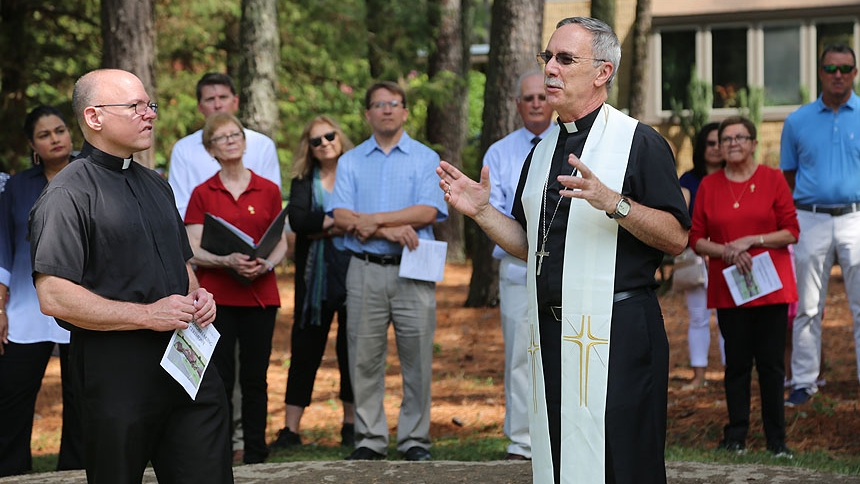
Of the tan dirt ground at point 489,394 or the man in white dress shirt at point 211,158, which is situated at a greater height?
the man in white dress shirt at point 211,158

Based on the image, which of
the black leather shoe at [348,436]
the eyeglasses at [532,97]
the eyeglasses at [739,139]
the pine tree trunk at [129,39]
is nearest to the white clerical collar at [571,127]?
the eyeglasses at [532,97]

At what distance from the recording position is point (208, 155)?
26.7 ft

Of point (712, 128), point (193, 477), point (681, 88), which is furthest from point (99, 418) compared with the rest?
point (681, 88)

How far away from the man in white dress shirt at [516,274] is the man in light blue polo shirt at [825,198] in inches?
97.1

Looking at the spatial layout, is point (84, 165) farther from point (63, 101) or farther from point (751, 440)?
point (63, 101)

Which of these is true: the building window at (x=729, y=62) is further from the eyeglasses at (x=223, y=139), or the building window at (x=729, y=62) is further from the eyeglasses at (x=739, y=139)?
the eyeglasses at (x=223, y=139)

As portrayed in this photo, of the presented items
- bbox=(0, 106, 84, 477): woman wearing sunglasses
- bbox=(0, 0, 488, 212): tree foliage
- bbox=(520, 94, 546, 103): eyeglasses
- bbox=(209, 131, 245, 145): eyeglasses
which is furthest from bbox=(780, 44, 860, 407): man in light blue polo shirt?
bbox=(0, 0, 488, 212): tree foliage

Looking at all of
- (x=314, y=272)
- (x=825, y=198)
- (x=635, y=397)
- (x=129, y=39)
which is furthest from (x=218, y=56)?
(x=635, y=397)

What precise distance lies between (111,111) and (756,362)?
4848 millimetres

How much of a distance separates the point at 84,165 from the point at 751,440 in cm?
570

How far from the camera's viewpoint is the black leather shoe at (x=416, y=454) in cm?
739

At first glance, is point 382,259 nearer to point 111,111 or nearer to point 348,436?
point 348,436

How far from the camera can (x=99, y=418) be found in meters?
4.31

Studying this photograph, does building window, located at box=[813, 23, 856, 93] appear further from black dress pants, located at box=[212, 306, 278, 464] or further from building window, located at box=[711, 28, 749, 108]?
black dress pants, located at box=[212, 306, 278, 464]
